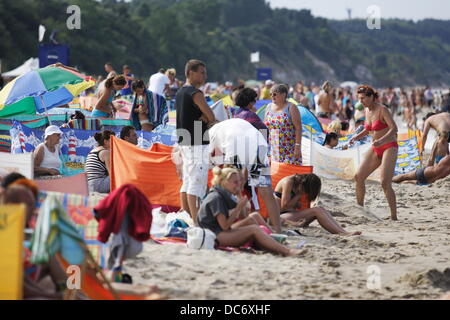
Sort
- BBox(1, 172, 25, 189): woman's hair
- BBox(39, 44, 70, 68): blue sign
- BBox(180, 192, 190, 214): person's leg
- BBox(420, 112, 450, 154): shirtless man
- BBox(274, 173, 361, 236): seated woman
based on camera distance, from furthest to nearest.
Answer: BBox(39, 44, 70, 68): blue sign < BBox(420, 112, 450, 154): shirtless man < BBox(274, 173, 361, 236): seated woman < BBox(180, 192, 190, 214): person's leg < BBox(1, 172, 25, 189): woman's hair

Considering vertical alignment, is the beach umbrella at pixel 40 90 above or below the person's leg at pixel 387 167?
above

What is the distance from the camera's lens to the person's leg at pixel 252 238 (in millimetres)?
6359

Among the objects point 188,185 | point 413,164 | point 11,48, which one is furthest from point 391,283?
point 11,48

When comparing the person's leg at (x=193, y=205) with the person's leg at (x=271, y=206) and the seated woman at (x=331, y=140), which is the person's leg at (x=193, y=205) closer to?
the person's leg at (x=271, y=206)

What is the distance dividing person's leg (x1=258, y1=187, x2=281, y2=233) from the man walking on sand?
62 cm

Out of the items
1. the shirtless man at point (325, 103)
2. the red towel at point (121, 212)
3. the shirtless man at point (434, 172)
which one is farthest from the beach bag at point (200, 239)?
the shirtless man at point (325, 103)

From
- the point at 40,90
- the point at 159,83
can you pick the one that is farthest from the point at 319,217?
the point at 159,83

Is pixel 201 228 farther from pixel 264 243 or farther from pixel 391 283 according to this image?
pixel 391 283

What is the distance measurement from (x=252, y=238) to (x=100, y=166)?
2.74 meters

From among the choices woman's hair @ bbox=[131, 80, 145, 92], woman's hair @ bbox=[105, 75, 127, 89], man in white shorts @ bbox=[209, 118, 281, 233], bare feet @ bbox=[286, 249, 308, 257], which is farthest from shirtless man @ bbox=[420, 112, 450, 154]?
bare feet @ bbox=[286, 249, 308, 257]

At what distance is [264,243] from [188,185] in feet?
3.16

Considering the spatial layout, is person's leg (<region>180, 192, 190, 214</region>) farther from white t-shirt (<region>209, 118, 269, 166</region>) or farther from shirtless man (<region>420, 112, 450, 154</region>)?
shirtless man (<region>420, 112, 450, 154</region>)

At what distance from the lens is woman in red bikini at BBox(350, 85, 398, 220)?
28.1 feet

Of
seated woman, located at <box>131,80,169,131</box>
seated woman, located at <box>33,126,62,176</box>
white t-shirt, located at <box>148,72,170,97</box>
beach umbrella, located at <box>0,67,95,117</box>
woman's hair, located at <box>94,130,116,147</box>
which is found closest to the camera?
seated woman, located at <box>33,126,62,176</box>
